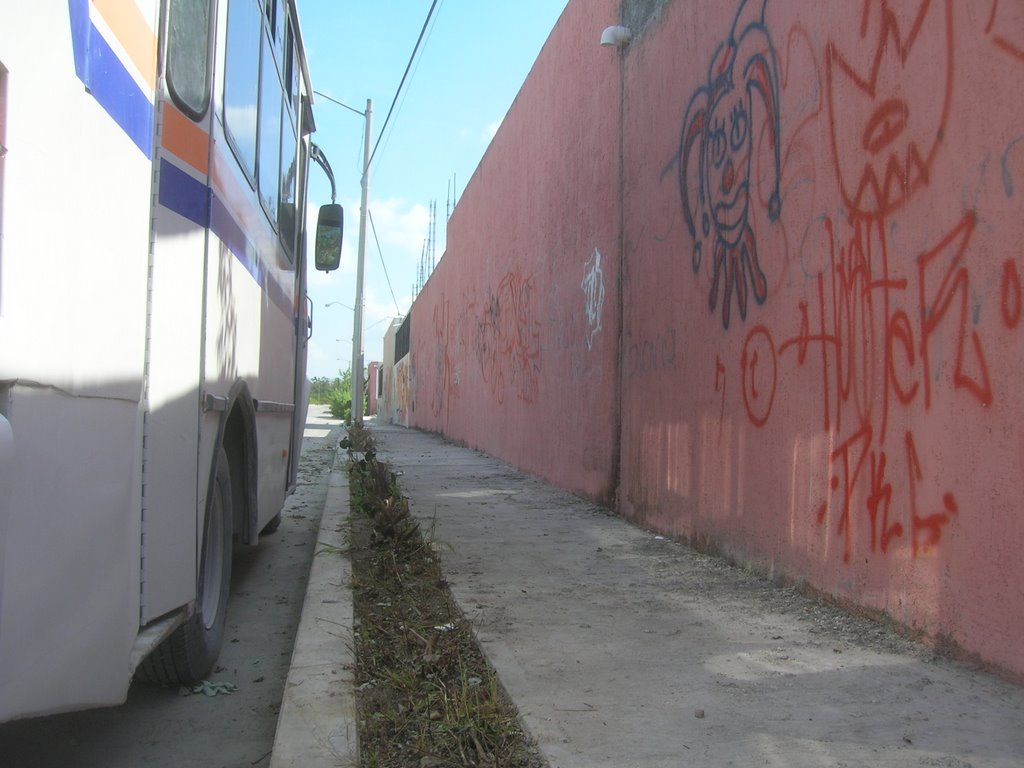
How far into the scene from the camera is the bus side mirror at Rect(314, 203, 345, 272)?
7.23m

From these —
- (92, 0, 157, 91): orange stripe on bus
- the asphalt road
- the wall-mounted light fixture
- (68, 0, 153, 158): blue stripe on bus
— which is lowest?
the asphalt road

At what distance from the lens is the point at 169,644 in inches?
129

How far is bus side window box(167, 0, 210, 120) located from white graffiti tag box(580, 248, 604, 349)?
4927 mm

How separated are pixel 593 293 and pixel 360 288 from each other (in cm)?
1316

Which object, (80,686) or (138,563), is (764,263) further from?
(80,686)

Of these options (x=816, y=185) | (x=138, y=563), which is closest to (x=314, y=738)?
(x=138, y=563)

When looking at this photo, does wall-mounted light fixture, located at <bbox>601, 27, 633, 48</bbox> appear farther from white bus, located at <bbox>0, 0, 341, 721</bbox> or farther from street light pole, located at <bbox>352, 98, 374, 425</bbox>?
street light pole, located at <bbox>352, 98, 374, 425</bbox>

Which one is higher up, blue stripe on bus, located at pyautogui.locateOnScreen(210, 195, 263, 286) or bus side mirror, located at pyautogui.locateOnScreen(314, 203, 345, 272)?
bus side mirror, located at pyautogui.locateOnScreen(314, 203, 345, 272)

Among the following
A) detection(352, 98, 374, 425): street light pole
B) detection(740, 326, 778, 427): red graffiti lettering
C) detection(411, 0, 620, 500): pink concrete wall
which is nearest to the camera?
detection(740, 326, 778, 427): red graffiti lettering

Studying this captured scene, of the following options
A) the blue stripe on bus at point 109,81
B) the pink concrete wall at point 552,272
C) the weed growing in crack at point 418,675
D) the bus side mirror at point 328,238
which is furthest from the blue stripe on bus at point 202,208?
the pink concrete wall at point 552,272

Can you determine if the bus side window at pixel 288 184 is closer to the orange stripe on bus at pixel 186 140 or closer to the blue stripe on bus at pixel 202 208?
the blue stripe on bus at pixel 202 208

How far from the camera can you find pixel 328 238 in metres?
7.32

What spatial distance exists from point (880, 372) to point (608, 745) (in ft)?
6.25

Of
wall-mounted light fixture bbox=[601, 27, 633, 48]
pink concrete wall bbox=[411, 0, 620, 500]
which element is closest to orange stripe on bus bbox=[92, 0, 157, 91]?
pink concrete wall bbox=[411, 0, 620, 500]
